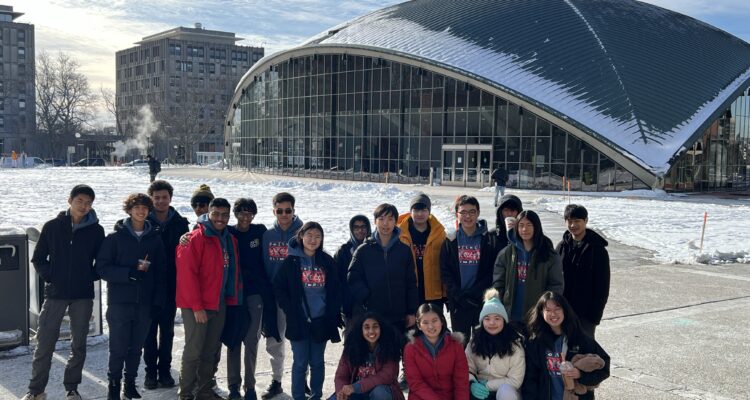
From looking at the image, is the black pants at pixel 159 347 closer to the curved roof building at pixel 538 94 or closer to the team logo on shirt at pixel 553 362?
the team logo on shirt at pixel 553 362

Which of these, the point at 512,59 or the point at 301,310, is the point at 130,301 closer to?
the point at 301,310

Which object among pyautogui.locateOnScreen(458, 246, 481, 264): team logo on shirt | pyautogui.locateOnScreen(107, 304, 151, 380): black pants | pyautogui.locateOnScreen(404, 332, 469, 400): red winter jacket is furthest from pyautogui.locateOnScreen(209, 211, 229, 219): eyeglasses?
pyautogui.locateOnScreen(458, 246, 481, 264): team logo on shirt

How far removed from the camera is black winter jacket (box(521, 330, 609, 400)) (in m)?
4.93

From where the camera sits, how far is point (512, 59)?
37625mm

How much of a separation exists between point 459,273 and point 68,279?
3.33m

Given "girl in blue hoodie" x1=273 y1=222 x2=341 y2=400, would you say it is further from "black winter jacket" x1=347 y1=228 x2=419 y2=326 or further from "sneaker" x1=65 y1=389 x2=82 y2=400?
"sneaker" x1=65 y1=389 x2=82 y2=400

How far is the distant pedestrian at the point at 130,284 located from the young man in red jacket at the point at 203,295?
353 mm

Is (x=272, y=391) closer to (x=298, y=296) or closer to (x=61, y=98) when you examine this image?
(x=298, y=296)

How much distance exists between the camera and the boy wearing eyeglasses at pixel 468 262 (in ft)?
19.6

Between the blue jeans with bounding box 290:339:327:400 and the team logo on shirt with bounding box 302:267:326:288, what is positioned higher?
the team logo on shirt with bounding box 302:267:326:288

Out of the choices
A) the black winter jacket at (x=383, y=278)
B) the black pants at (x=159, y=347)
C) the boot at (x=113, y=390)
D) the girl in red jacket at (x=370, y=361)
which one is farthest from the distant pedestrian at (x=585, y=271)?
the boot at (x=113, y=390)

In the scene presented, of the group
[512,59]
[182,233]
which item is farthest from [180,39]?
[182,233]

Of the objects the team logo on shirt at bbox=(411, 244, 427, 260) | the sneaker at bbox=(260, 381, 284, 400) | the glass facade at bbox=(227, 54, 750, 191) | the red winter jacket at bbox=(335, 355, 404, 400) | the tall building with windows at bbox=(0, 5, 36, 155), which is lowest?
the sneaker at bbox=(260, 381, 284, 400)

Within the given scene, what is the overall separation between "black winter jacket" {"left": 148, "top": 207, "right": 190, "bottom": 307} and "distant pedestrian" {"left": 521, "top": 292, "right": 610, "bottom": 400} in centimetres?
317
